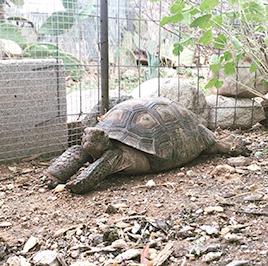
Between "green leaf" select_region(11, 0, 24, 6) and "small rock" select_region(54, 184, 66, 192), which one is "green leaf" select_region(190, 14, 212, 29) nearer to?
"small rock" select_region(54, 184, 66, 192)

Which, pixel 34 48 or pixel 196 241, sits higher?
pixel 34 48

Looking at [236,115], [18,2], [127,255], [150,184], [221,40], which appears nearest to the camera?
[127,255]

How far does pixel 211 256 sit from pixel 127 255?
26cm

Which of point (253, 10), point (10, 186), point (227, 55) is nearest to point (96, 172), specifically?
point (10, 186)

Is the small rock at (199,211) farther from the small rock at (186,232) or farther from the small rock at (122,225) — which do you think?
the small rock at (122,225)

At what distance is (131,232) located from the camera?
1613mm

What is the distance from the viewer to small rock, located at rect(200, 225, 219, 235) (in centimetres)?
152

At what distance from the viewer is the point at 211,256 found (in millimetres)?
1355

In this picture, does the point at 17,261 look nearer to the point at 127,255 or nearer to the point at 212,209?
the point at 127,255

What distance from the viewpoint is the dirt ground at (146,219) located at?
1.42 m

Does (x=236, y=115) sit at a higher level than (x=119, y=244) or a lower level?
higher

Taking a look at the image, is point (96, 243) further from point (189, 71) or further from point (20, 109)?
point (189, 71)

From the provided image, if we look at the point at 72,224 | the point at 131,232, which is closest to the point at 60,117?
the point at 72,224

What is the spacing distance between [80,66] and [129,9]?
0.62 metres
